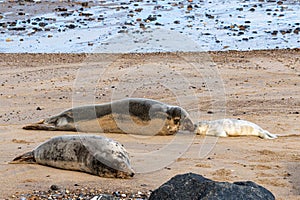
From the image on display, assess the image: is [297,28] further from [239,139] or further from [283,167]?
[283,167]

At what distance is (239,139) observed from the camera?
769cm

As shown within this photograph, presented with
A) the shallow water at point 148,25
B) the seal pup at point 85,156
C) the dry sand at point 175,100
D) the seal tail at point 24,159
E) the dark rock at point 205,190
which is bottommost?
the shallow water at point 148,25

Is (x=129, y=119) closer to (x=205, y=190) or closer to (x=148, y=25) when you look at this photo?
(x=205, y=190)

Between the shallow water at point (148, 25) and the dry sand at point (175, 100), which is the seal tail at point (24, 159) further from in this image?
the shallow water at point (148, 25)

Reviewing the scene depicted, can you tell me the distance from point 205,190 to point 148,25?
1426 centimetres

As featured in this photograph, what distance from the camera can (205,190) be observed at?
4.03 meters

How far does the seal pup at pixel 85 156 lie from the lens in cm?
586

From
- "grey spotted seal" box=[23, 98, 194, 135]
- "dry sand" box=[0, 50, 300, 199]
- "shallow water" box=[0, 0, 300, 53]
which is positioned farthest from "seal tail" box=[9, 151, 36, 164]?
"shallow water" box=[0, 0, 300, 53]

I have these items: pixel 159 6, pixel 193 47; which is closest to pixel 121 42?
pixel 193 47

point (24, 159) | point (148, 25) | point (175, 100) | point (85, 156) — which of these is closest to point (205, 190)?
point (85, 156)

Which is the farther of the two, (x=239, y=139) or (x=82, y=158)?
(x=239, y=139)

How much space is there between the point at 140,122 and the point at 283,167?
2.21 meters

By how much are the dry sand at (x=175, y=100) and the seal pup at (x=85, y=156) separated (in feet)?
0.32

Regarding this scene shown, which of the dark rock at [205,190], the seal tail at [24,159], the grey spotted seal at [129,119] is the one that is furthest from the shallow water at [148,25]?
the dark rock at [205,190]
